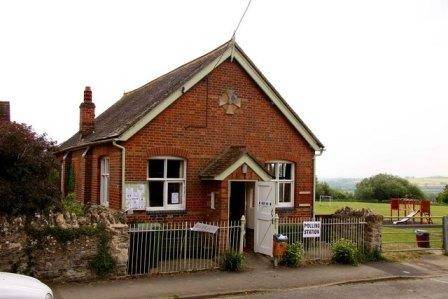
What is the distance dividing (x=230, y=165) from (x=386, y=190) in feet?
182

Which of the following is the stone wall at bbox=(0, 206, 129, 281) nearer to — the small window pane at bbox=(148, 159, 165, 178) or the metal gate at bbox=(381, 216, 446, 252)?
the small window pane at bbox=(148, 159, 165, 178)

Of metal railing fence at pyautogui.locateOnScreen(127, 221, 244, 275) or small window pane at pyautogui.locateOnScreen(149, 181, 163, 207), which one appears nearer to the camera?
metal railing fence at pyautogui.locateOnScreen(127, 221, 244, 275)

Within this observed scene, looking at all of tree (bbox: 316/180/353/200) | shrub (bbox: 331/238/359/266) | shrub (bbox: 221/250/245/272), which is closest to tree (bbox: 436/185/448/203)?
tree (bbox: 316/180/353/200)

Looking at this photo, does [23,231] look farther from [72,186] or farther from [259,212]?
[72,186]

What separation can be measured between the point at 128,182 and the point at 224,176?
3029mm

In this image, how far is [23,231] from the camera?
11.0m

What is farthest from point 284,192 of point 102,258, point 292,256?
point 102,258

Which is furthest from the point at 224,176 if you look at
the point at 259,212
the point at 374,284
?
the point at 374,284

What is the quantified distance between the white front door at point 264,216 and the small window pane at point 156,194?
318 centimetres

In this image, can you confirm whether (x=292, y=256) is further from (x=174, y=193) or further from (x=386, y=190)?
(x=386, y=190)

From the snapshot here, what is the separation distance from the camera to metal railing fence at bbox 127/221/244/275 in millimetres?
12461

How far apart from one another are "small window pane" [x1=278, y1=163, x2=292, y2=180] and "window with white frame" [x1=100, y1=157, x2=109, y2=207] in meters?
6.43

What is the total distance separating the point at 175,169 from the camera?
16.3 m

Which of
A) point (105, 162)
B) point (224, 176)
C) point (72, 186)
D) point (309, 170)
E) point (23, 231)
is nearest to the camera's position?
point (23, 231)
